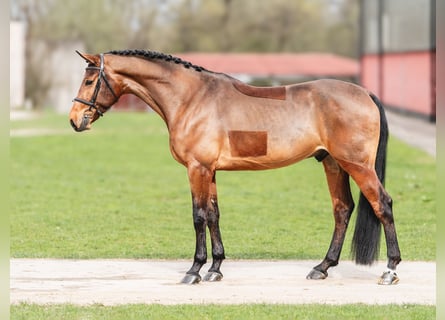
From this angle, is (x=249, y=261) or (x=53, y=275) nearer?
(x=53, y=275)

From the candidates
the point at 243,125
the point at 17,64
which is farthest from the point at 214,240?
the point at 17,64

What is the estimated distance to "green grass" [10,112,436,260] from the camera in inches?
476

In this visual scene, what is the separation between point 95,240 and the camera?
12617 mm

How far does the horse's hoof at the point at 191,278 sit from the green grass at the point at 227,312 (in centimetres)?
104

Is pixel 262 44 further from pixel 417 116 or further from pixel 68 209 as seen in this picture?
pixel 68 209

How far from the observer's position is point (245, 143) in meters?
9.54

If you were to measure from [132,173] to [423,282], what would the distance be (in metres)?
12.7

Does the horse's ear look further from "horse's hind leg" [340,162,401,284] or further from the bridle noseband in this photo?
"horse's hind leg" [340,162,401,284]

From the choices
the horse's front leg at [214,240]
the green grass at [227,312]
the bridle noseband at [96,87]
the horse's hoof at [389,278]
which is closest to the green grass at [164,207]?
the horse's front leg at [214,240]

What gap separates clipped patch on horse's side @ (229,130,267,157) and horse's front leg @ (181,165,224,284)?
30 centimetres

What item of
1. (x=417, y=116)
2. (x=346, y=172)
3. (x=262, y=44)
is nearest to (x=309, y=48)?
(x=262, y=44)

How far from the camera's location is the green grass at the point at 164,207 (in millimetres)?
12078

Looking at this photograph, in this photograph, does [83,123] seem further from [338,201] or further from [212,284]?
[338,201]

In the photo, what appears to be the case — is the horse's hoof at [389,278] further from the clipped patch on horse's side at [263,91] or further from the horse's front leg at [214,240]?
the clipped patch on horse's side at [263,91]
